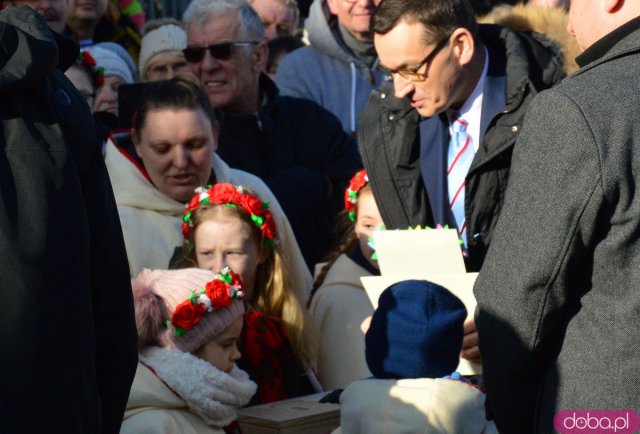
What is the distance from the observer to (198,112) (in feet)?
15.6

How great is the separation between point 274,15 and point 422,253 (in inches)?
161

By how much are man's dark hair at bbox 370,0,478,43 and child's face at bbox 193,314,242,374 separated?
133cm

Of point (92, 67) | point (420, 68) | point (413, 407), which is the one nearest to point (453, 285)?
point (413, 407)

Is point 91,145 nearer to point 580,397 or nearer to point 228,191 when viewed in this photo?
point 580,397

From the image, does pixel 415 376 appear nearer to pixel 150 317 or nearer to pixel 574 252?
pixel 574 252

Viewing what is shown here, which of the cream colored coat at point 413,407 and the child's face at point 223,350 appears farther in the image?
the child's face at point 223,350

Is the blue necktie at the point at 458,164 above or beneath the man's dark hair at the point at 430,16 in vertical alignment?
beneath

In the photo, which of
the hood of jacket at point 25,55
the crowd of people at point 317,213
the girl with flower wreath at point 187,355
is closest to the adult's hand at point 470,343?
the crowd of people at point 317,213

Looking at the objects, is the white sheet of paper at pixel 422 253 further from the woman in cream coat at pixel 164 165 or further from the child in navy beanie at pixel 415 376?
the woman in cream coat at pixel 164 165

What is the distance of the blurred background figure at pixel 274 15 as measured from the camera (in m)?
7.59

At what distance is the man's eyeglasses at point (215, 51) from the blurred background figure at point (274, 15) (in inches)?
75.8

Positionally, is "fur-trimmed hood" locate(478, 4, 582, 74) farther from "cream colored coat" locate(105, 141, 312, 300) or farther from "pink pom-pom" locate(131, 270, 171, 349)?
"pink pom-pom" locate(131, 270, 171, 349)

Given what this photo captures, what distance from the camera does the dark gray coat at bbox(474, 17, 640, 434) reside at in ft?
8.87

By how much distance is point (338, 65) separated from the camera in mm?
6215
